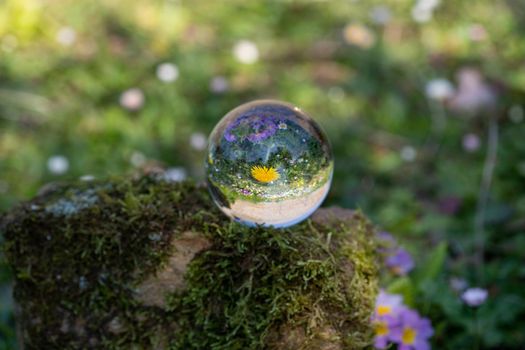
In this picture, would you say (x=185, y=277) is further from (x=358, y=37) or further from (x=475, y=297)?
(x=358, y=37)

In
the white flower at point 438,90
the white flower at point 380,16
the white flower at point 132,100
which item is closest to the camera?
the white flower at point 132,100

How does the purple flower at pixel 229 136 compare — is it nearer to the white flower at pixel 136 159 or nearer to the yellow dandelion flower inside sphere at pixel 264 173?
the yellow dandelion flower inside sphere at pixel 264 173

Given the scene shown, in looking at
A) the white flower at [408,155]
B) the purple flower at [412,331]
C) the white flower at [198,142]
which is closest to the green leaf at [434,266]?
the purple flower at [412,331]

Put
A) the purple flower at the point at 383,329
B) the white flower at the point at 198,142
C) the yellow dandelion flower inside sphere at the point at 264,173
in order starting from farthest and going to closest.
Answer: the white flower at the point at 198,142 < the purple flower at the point at 383,329 < the yellow dandelion flower inside sphere at the point at 264,173

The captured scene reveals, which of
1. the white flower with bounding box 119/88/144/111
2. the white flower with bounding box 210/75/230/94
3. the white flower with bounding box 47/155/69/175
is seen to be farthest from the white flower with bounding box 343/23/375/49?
the white flower with bounding box 47/155/69/175

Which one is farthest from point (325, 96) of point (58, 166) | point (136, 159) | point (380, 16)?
point (58, 166)

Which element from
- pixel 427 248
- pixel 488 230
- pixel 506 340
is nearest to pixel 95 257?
pixel 506 340

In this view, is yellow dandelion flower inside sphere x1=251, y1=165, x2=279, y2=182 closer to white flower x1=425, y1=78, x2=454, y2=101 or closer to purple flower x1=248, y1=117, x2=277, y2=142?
purple flower x1=248, y1=117, x2=277, y2=142
